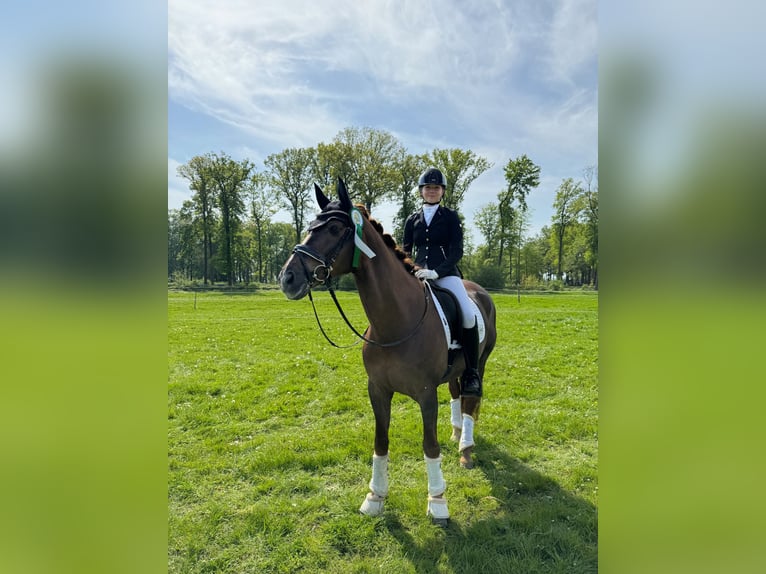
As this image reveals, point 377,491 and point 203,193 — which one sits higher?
point 203,193

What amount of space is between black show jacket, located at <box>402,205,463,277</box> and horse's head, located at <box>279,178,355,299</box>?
145 centimetres

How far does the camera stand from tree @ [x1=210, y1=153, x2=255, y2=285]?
38844 millimetres

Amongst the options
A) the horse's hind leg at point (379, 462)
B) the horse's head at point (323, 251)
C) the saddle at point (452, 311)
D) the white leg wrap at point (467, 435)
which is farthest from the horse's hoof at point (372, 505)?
the horse's head at point (323, 251)

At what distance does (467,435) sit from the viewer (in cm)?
538

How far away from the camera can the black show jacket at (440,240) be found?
188 inches

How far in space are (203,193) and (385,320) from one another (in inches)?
1589

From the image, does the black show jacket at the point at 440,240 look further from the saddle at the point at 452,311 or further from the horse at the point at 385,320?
the horse at the point at 385,320

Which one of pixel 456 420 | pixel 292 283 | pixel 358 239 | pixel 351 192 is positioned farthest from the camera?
pixel 351 192

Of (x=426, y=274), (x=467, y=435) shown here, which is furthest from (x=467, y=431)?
(x=426, y=274)

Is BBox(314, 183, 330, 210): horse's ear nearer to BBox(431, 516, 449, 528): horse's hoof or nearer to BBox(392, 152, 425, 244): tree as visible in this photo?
BBox(431, 516, 449, 528): horse's hoof

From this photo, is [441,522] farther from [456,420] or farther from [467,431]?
[456,420]
